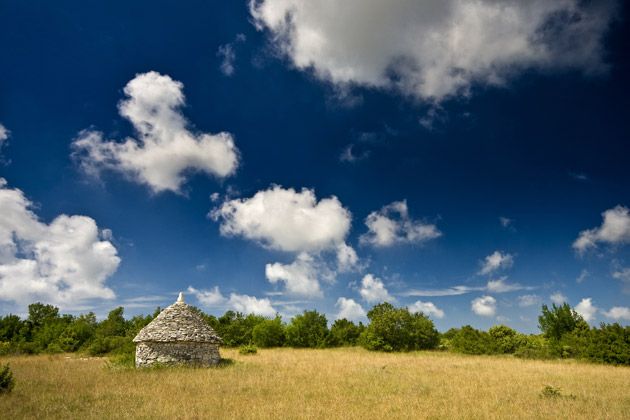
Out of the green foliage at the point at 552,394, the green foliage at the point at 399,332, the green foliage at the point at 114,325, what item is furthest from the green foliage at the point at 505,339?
the green foliage at the point at 114,325

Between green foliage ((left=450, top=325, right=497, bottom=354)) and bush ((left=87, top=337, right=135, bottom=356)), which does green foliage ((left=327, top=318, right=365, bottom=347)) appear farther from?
bush ((left=87, top=337, right=135, bottom=356))

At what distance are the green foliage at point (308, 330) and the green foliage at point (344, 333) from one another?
1086 millimetres

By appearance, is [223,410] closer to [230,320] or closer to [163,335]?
[163,335]

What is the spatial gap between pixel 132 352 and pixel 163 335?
6.05m

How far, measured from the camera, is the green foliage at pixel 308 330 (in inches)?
1657

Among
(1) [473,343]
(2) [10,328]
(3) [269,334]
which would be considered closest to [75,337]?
(2) [10,328]

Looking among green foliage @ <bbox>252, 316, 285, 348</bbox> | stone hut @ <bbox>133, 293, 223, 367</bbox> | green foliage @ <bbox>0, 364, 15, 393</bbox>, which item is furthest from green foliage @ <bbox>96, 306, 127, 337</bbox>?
green foliage @ <bbox>0, 364, 15, 393</bbox>

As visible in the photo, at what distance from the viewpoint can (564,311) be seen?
38.0 m

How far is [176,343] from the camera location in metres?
22.2

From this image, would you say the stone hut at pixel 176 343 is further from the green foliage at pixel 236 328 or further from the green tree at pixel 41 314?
the green tree at pixel 41 314

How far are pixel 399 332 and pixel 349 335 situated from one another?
26.8 feet

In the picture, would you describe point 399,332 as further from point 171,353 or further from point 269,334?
point 171,353

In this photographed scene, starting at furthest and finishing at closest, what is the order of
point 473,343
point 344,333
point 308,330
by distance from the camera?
1. point 344,333
2. point 308,330
3. point 473,343

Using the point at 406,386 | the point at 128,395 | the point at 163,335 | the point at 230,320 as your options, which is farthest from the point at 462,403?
the point at 230,320
